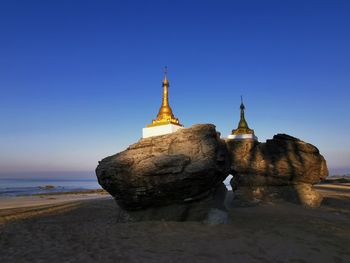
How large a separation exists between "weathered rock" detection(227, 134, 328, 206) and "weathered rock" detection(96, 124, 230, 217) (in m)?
9.52

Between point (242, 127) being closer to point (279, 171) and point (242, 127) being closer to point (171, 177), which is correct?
point (279, 171)

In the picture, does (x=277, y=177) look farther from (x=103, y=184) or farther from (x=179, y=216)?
(x=103, y=184)

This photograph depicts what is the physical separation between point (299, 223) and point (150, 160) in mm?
7196

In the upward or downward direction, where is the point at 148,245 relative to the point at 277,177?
downward

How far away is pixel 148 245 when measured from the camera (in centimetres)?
1028

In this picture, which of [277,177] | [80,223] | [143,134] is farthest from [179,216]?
[143,134]

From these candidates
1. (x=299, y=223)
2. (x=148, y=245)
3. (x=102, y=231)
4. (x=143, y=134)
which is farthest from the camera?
(x=143, y=134)

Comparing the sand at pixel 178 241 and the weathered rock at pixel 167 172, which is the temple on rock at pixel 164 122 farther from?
the sand at pixel 178 241

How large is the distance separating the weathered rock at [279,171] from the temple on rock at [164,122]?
1101 cm

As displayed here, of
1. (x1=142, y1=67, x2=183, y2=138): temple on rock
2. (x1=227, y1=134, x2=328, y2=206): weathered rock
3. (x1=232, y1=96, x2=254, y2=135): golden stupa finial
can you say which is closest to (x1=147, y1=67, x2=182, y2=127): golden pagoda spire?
(x1=142, y1=67, x2=183, y2=138): temple on rock

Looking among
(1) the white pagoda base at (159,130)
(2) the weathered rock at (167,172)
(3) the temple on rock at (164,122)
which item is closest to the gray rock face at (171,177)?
(2) the weathered rock at (167,172)

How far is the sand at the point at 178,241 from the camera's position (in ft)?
30.2

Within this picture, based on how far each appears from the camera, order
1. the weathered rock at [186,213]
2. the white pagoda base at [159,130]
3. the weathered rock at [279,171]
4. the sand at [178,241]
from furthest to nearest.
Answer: the white pagoda base at [159,130] < the weathered rock at [279,171] < the weathered rock at [186,213] < the sand at [178,241]

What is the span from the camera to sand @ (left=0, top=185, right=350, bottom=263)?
9195 mm
